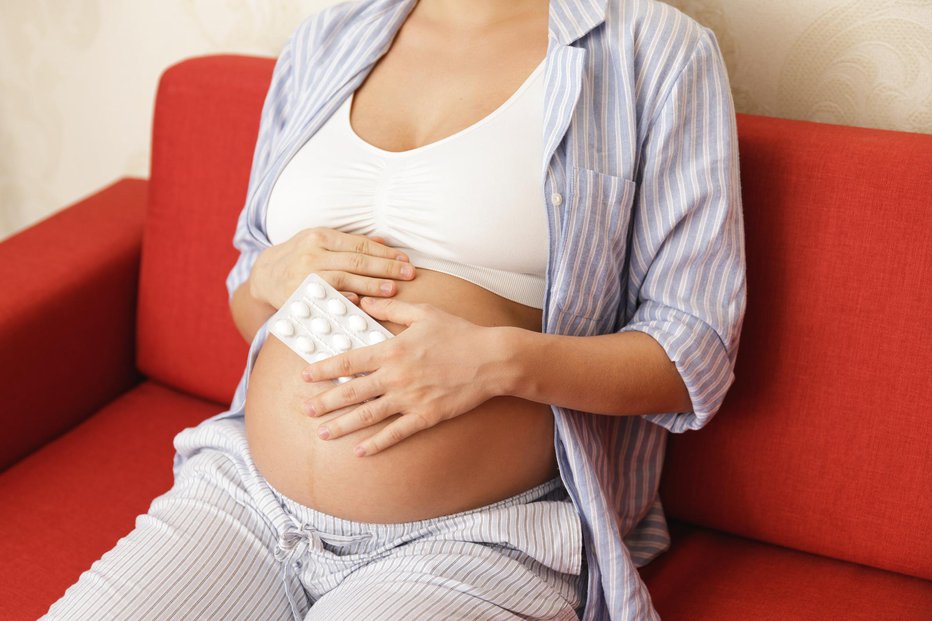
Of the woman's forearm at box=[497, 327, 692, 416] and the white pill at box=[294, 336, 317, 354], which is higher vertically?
the woman's forearm at box=[497, 327, 692, 416]

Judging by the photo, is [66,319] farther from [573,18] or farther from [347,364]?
[573,18]

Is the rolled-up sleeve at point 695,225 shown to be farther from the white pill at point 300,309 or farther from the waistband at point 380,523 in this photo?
the white pill at point 300,309

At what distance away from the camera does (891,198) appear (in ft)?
3.81

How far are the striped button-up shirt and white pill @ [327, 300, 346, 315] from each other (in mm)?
247

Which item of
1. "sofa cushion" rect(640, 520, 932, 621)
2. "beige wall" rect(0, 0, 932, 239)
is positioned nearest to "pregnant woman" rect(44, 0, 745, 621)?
"sofa cushion" rect(640, 520, 932, 621)

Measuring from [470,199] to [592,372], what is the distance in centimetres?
25

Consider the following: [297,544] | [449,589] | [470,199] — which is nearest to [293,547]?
[297,544]

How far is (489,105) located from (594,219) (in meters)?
0.21

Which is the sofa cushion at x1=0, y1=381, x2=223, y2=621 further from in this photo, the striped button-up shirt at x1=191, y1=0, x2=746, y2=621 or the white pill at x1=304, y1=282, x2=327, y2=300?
the striped button-up shirt at x1=191, y1=0, x2=746, y2=621

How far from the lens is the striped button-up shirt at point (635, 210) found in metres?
1.08

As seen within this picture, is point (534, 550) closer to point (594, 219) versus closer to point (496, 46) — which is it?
point (594, 219)

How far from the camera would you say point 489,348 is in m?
1.02

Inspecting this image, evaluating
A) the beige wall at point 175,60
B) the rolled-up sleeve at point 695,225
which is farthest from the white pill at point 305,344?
the beige wall at point 175,60

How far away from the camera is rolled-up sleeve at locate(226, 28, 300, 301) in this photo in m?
1.35
